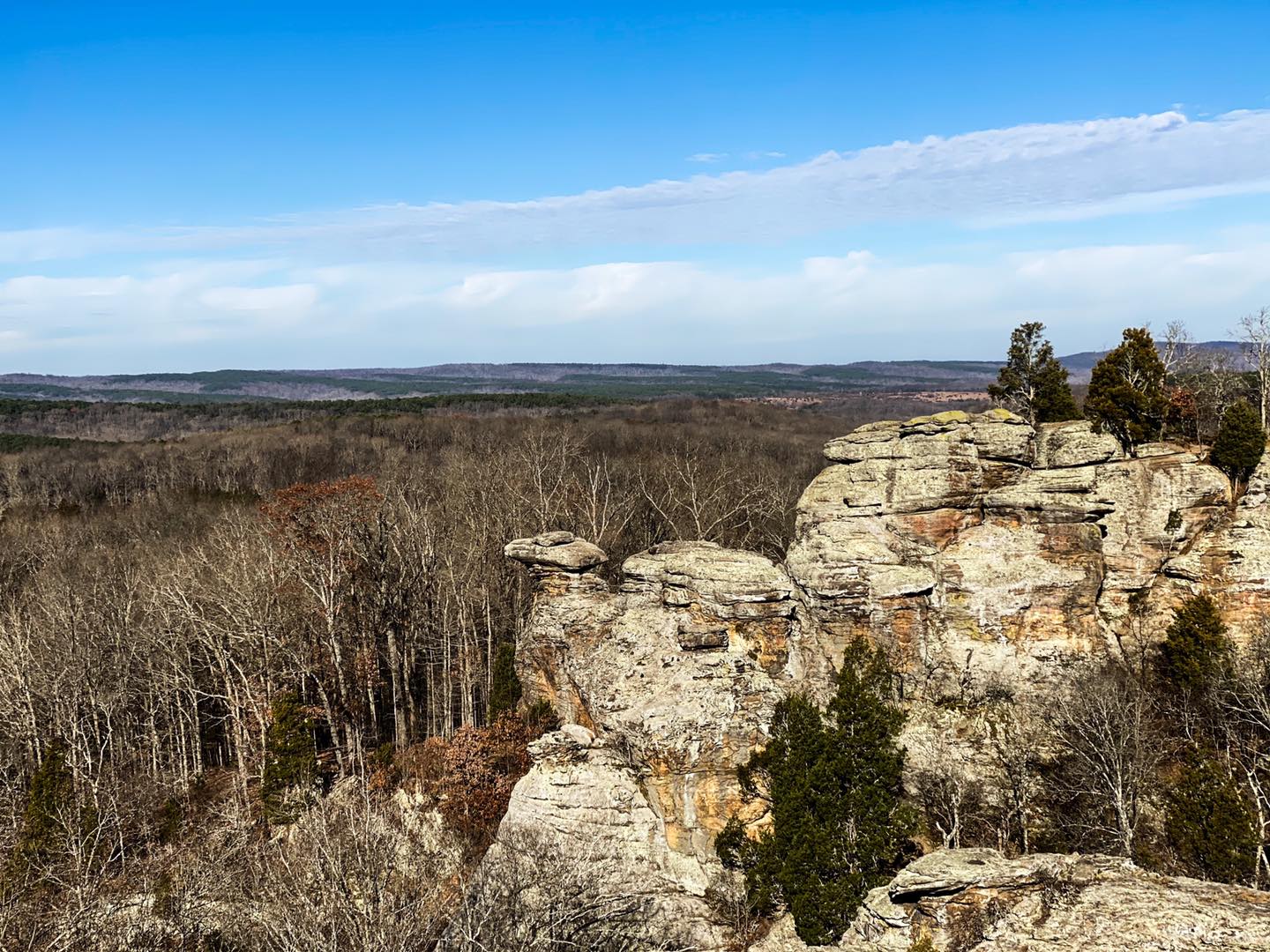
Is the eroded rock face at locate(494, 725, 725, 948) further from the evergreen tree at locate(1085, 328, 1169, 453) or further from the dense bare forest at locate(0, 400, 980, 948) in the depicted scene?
the evergreen tree at locate(1085, 328, 1169, 453)

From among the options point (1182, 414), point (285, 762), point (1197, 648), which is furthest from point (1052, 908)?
point (285, 762)

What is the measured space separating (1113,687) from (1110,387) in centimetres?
1352

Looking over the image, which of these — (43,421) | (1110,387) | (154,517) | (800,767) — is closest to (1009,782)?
(800,767)

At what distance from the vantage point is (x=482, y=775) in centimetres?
3244

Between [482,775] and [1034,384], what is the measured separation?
107 feet

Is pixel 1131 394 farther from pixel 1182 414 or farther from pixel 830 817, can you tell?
pixel 830 817

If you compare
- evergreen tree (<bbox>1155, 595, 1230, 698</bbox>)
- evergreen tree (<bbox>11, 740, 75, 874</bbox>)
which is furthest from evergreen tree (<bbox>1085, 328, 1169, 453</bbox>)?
evergreen tree (<bbox>11, 740, 75, 874</bbox>)

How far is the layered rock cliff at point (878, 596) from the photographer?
93.3 ft

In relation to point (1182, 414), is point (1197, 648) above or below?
below

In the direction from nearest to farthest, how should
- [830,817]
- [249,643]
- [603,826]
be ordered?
[830,817] → [603,826] → [249,643]

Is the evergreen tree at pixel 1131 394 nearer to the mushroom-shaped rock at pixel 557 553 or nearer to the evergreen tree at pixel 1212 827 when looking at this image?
the evergreen tree at pixel 1212 827

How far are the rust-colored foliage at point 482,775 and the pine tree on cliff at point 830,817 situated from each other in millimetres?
9995

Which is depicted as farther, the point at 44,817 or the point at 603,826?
the point at 44,817

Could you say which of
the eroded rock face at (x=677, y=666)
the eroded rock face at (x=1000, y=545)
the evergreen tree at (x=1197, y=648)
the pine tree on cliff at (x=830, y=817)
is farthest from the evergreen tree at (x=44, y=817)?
the evergreen tree at (x=1197, y=648)
